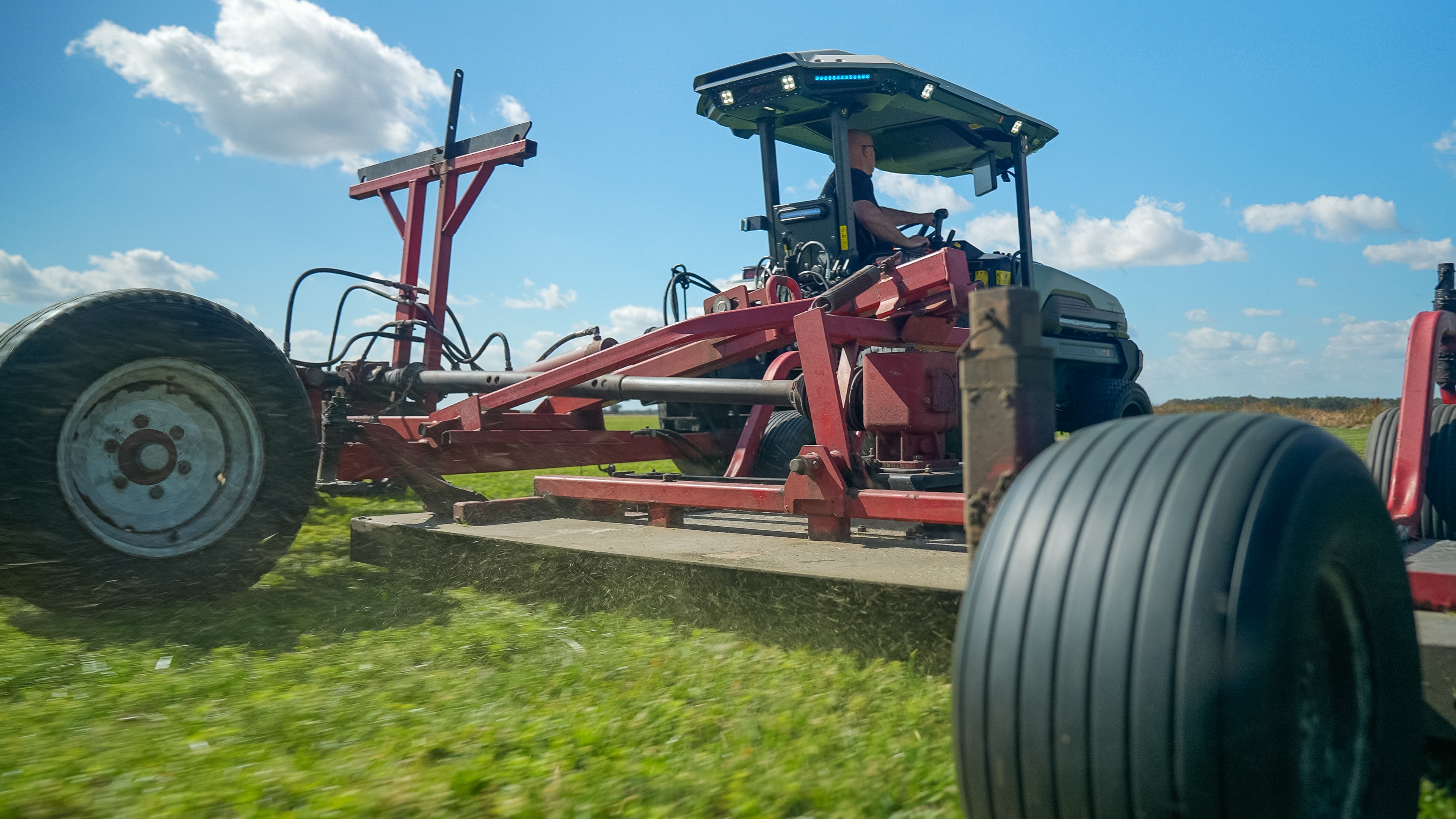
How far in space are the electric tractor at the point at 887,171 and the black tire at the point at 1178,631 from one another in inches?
133

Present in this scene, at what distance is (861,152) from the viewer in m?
5.75

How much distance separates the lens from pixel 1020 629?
1297 millimetres

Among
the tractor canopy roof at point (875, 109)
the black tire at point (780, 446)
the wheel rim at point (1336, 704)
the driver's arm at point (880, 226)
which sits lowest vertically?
the wheel rim at point (1336, 704)

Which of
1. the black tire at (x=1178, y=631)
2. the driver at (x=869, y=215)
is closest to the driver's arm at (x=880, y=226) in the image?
the driver at (x=869, y=215)

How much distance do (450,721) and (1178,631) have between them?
1626mm

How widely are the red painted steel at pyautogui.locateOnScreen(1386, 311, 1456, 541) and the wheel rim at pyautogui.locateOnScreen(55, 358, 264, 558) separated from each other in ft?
12.4

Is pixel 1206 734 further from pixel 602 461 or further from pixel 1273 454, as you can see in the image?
pixel 602 461

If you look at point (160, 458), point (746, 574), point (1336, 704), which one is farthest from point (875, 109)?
point (1336, 704)

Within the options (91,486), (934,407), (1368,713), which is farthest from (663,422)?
(1368,713)

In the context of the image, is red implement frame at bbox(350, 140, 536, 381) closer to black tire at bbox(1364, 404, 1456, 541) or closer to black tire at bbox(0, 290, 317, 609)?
black tire at bbox(0, 290, 317, 609)

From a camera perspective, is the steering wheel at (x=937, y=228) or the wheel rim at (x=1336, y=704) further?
the steering wheel at (x=937, y=228)

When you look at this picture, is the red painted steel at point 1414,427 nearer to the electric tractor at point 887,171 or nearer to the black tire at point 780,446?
the electric tractor at point 887,171

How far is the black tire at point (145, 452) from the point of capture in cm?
291

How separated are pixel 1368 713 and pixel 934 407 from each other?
1.86 metres
